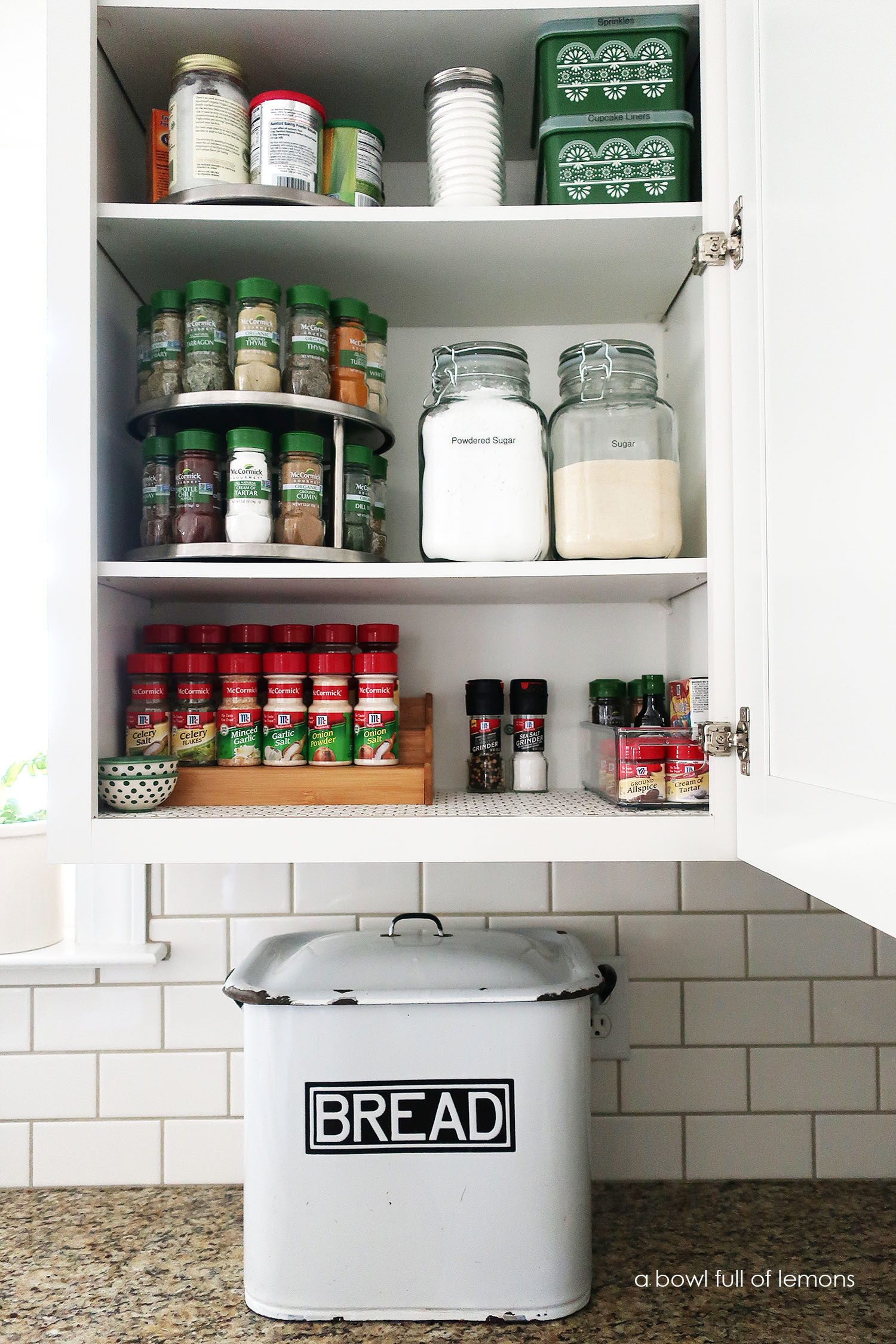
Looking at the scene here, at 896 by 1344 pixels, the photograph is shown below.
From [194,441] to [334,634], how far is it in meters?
0.27

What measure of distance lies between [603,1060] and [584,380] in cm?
91

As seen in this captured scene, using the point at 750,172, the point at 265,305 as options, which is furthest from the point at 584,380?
the point at 265,305

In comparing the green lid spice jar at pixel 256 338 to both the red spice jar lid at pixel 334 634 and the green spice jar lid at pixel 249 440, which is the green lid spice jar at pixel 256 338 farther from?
the red spice jar lid at pixel 334 634

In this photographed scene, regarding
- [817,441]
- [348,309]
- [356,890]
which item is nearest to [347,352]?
[348,309]

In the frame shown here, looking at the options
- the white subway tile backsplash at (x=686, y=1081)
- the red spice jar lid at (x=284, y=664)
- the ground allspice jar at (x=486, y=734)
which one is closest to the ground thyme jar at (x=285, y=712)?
the red spice jar lid at (x=284, y=664)

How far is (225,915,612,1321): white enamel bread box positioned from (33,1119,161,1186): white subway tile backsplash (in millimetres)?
313

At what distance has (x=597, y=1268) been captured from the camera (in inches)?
43.0

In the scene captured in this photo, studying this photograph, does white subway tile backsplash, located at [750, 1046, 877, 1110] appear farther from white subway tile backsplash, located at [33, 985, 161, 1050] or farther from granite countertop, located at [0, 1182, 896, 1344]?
white subway tile backsplash, located at [33, 985, 161, 1050]

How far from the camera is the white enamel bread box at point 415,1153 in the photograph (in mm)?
1008

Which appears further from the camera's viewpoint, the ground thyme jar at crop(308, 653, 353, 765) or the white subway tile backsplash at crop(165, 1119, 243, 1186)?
the white subway tile backsplash at crop(165, 1119, 243, 1186)

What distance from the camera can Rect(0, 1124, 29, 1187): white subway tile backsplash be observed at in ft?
4.18

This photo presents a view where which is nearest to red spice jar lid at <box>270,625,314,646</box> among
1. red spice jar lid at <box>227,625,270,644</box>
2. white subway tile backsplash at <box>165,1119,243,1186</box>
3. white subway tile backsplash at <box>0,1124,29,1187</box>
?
red spice jar lid at <box>227,625,270,644</box>

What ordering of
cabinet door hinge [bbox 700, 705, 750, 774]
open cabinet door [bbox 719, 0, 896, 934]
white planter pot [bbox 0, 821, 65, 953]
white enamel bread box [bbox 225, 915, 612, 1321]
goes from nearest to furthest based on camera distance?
open cabinet door [bbox 719, 0, 896, 934] < cabinet door hinge [bbox 700, 705, 750, 774] < white enamel bread box [bbox 225, 915, 612, 1321] < white planter pot [bbox 0, 821, 65, 953]

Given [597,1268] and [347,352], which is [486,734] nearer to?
[347,352]
